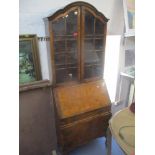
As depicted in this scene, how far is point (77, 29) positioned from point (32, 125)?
3.99ft

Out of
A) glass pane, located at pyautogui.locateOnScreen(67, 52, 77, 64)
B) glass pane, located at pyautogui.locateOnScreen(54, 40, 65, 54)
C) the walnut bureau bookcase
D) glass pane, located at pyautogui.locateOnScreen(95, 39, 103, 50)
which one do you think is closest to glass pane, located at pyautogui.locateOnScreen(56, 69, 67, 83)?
the walnut bureau bookcase

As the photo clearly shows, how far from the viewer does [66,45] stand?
1860 millimetres

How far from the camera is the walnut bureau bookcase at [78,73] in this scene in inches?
70.9

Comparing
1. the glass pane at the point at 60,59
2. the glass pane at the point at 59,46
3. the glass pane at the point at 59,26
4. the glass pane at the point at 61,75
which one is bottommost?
the glass pane at the point at 61,75

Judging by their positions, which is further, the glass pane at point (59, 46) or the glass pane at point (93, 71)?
the glass pane at point (93, 71)

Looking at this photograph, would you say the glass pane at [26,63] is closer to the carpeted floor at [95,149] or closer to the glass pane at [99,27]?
the glass pane at [99,27]

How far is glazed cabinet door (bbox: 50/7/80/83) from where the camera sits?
69.3 inches

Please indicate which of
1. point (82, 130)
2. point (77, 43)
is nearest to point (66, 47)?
point (77, 43)

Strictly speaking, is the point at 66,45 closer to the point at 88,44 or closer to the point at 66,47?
the point at 66,47

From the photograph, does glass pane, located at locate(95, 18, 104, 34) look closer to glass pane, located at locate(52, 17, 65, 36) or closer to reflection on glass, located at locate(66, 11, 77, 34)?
reflection on glass, located at locate(66, 11, 77, 34)

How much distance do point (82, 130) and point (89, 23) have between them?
4.36ft

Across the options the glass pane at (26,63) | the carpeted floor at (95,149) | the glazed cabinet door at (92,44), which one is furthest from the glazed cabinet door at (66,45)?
the carpeted floor at (95,149)
